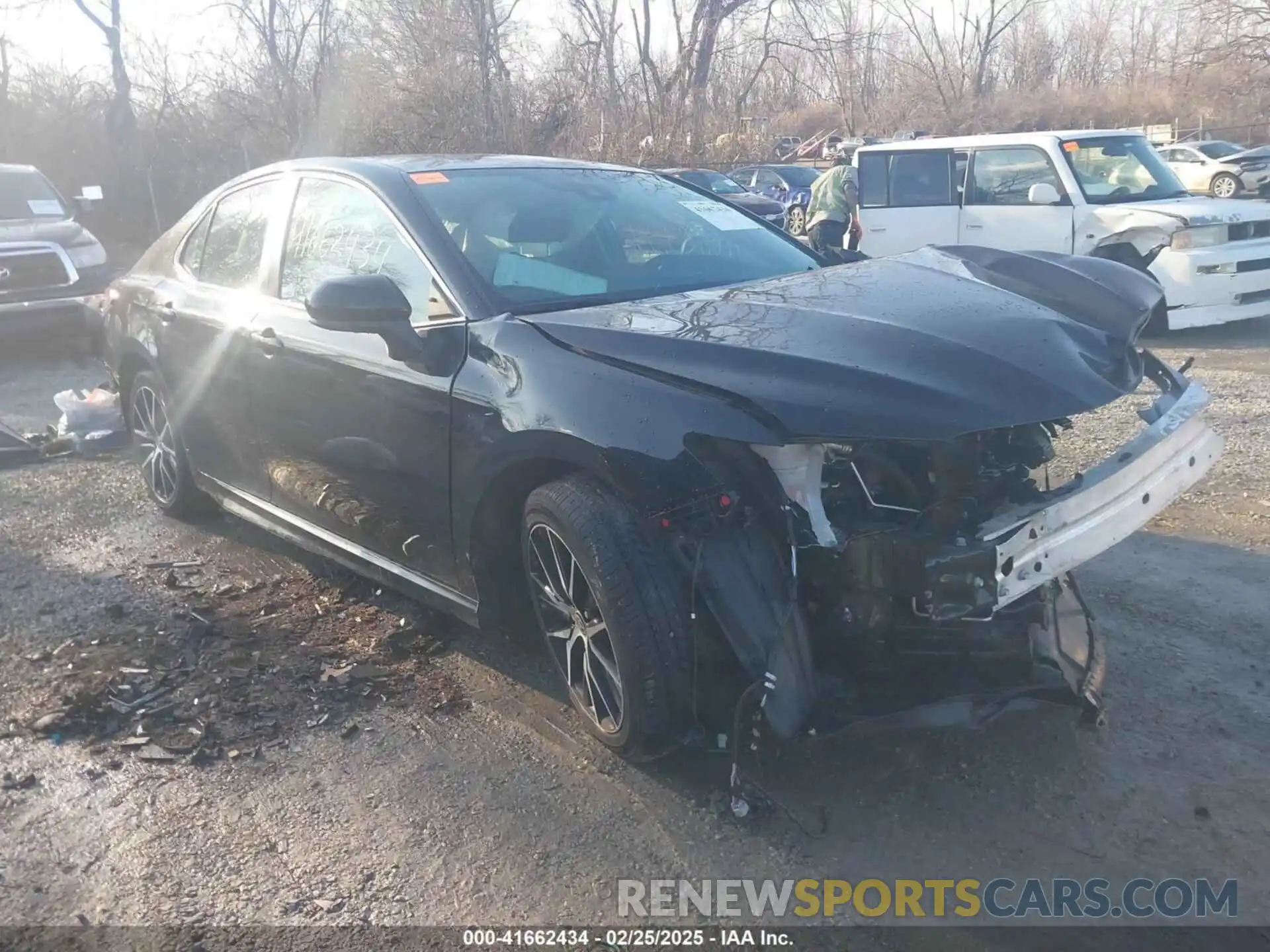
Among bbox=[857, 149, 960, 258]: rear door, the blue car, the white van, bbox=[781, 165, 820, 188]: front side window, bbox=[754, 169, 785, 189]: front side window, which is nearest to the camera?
the white van

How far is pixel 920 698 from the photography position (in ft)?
9.48

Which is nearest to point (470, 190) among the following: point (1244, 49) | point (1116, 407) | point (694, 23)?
point (1116, 407)

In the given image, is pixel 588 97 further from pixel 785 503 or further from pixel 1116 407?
pixel 785 503

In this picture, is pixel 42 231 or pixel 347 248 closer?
pixel 347 248

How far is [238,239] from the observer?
4.84 metres

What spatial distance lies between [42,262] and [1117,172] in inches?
409

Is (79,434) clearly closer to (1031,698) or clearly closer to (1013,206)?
(1031,698)

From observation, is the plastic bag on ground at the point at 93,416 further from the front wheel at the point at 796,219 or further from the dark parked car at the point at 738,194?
the front wheel at the point at 796,219

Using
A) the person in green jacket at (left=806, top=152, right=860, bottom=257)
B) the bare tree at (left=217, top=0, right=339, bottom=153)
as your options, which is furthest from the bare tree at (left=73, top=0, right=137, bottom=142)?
the person in green jacket at (left=806, top=152, right=860, bottom=257)

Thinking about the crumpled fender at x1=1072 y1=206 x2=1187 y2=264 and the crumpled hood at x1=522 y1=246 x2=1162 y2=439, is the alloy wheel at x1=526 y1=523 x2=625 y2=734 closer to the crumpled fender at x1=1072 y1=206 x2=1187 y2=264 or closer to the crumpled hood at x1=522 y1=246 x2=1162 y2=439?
the crumpled hood at x1=522 y1=246 x2=1162 y2=439

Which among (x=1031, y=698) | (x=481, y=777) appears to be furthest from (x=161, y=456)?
(x=1031, y=698)

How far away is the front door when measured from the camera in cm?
356

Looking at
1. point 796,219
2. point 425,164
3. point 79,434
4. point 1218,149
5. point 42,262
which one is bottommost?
point 79,434

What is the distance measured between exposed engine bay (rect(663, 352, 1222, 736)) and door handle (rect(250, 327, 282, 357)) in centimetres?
205
